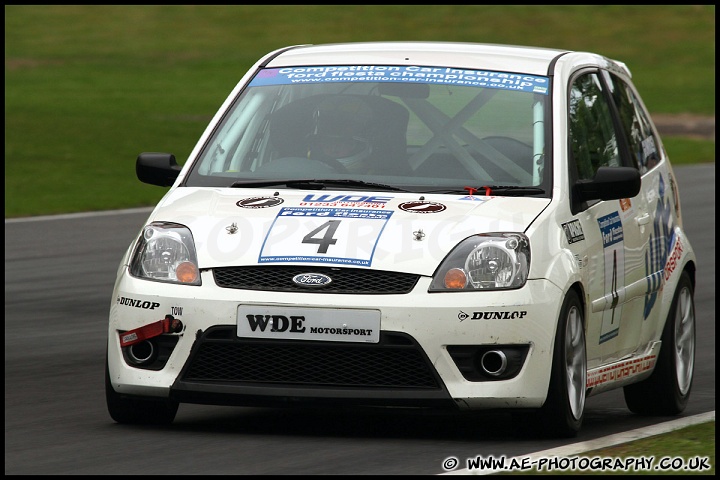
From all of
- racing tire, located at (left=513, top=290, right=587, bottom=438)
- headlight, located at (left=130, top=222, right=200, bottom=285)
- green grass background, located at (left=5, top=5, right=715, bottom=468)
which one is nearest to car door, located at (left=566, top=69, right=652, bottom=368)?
racing tire, located at (left=513, top=290, right=587, bottom=438)

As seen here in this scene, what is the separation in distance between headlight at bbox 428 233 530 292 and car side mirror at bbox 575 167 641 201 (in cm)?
70

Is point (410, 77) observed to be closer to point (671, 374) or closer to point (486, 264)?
point (486, 264)

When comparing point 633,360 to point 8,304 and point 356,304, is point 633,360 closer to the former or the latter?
point 356,304

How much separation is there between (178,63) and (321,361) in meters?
49.9

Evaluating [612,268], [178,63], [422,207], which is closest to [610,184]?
[612,268]

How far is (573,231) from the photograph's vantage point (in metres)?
7.42

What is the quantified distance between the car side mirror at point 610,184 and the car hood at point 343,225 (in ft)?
0.89

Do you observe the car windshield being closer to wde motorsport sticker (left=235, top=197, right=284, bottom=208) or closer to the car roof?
the car roof

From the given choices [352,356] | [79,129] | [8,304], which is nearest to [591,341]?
[352,356]

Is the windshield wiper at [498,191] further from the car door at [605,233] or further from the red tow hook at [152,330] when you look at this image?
the red tow hook at [152,330]

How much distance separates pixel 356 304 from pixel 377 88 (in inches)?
66.4

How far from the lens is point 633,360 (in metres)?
8.29

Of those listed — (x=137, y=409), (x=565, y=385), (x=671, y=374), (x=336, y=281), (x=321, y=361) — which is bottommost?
(x=671, y=374)

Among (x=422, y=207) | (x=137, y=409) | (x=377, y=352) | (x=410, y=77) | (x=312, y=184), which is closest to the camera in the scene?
(x=377, y=352)
